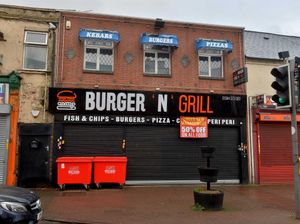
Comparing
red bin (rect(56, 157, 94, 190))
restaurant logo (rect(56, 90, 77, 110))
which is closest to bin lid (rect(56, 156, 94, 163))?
red bin (rect(56, 157, 94, 190))

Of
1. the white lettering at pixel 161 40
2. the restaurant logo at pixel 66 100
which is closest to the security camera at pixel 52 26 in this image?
the restaurant logo at pixel 66 100

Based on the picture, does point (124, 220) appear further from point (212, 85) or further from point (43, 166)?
point (212, 85)

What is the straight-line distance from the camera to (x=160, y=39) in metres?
16.8

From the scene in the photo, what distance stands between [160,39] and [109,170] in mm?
5884

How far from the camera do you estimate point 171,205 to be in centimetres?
1203

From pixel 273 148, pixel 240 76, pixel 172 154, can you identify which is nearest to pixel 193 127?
pixel 172 154

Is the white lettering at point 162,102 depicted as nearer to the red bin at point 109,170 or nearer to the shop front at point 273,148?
the red bin at point 109,170

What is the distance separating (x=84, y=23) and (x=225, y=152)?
824cm

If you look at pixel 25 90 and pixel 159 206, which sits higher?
pixel 25 90

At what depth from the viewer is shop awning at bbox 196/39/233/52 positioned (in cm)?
1731

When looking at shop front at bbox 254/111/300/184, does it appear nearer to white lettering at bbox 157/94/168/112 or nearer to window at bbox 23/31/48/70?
white lettering at bbox 157/94/168/112

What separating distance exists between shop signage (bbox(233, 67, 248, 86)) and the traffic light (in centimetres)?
606

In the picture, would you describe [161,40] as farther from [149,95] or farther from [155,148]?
[155,148]

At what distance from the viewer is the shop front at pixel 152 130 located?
52.7 feet
